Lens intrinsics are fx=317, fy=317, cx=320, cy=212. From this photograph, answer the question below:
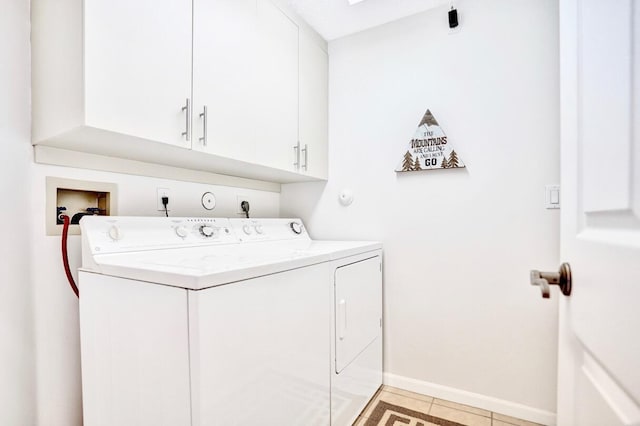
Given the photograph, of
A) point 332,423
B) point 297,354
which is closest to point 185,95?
point 297,354

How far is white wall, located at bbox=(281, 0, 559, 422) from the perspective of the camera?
1633 millimetres

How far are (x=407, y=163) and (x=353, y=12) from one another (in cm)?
96

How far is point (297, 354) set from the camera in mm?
1154

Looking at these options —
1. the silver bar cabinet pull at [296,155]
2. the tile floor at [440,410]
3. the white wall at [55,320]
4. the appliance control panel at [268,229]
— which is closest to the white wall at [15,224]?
the white wall at [55,320]

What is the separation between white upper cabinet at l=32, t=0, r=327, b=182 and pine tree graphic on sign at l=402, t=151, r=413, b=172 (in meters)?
0.66

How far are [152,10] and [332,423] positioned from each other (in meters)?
1.77

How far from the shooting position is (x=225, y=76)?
1.40 meters

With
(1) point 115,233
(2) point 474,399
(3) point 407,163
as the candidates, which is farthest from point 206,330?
(2) point 474,399

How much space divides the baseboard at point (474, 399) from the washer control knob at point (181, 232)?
4.89 ft

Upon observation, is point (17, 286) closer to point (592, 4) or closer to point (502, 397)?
point (592, 4)

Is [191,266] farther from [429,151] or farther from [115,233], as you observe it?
[429,151]

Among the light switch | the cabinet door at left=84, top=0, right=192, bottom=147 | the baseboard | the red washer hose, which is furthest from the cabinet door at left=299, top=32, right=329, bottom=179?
the baseboard

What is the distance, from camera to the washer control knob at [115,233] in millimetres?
1195

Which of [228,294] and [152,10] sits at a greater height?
[152,10]
